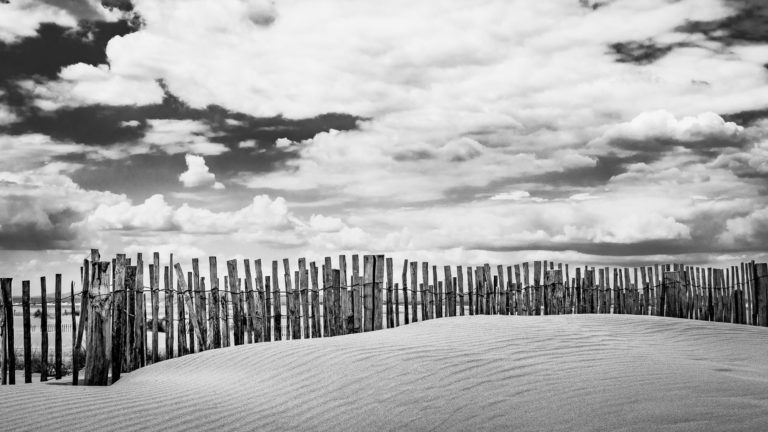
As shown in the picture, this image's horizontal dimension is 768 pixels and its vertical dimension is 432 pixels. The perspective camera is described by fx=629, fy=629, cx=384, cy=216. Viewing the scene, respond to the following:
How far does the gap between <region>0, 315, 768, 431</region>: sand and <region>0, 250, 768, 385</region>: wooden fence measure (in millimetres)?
1034

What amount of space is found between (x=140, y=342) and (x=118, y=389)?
2576 mm

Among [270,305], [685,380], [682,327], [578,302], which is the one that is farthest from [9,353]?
[578,302]

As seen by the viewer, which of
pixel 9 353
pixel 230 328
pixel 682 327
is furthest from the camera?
pixel 230 328

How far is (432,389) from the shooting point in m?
5.52

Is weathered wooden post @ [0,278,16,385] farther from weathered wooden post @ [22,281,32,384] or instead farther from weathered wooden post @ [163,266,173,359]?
weathered wooden post @ [163,266,173,359]

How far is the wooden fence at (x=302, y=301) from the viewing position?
26.4ft

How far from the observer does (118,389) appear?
6762 mm

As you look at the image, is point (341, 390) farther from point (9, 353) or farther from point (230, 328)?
point (9, 353)

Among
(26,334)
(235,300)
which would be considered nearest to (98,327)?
(26,334)

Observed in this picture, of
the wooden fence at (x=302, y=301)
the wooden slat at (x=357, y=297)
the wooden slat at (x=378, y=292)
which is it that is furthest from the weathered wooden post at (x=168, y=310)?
the wooden slat at (x=378, y=292)

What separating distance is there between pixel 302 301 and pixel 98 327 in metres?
3.66

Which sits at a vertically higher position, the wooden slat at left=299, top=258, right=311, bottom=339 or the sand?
the wooden slat at left=299, top=258, right=311, bottom=339

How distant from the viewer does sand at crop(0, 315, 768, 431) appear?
461 centimetres

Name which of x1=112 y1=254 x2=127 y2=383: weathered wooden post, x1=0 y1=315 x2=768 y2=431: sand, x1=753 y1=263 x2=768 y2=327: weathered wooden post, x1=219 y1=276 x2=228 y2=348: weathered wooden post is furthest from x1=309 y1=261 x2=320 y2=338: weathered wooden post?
x1=753 y1=263 x2=768 y2=327: weathered wooden post
